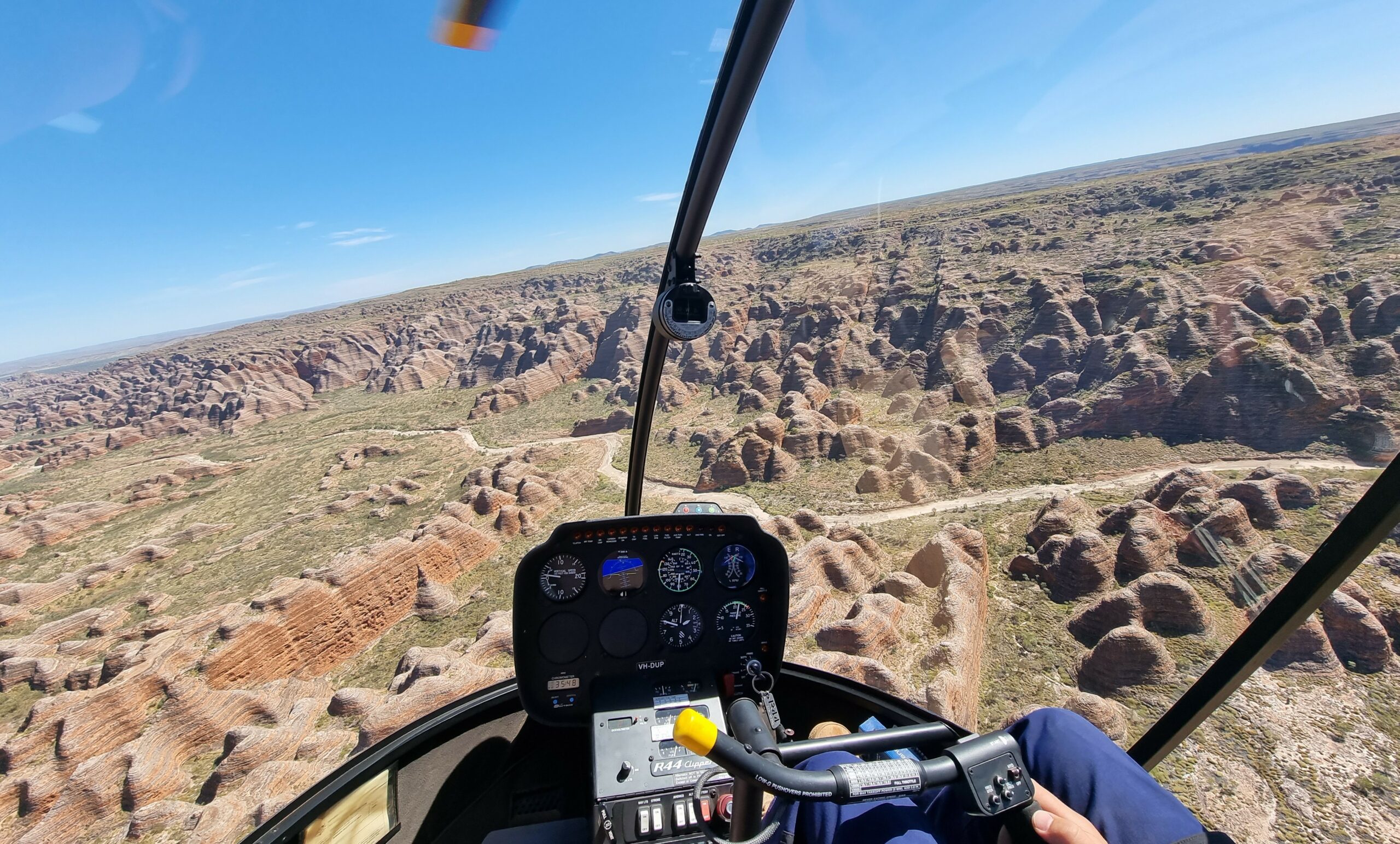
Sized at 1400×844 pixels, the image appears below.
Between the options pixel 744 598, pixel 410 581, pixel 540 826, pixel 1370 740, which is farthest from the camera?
pixel 410 581

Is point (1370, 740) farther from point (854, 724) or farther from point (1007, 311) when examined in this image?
point (1007, 311)

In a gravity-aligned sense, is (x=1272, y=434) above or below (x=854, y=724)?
below

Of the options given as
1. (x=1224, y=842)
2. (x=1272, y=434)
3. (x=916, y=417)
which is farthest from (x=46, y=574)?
(x=1272, y=434)

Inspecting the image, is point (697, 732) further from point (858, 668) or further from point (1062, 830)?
point (858, 668)

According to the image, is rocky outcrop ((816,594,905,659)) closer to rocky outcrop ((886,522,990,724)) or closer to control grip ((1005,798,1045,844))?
rocky outcrop ((886,522,990,724))

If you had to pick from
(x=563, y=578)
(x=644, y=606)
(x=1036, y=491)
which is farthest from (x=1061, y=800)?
(x=1036, y=491)

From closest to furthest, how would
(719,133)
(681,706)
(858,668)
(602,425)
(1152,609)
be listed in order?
(719,133), (681,706), (858,668), (1152,609), (602,425)
